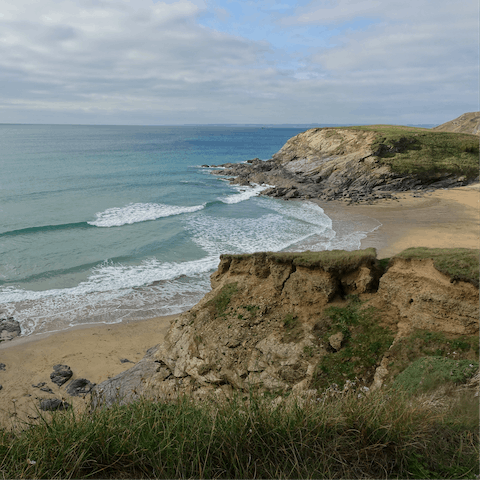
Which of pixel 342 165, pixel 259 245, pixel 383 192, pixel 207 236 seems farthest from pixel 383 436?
pixel 342 165

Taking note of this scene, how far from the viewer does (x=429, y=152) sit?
49.2 meters

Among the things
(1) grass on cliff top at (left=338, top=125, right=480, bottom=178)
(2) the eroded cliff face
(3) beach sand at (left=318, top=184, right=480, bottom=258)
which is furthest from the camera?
(1) grass on cliff top at (left=338, top=125, right=480, bottom=178)

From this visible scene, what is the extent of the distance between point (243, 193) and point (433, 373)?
4070 cm

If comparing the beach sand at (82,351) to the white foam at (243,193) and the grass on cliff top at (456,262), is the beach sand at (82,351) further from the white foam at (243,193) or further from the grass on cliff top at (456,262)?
the white foam at (243,193)

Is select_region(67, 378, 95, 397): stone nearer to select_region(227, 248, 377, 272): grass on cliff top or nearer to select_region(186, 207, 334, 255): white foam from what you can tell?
select_region(227, 248, 377, 272): grass on cliff top

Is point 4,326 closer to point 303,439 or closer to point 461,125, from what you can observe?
point 303,439

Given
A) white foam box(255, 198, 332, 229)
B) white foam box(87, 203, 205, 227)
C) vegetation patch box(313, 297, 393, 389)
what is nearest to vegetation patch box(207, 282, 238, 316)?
vegetation patch box(313, 297, 393, 389)

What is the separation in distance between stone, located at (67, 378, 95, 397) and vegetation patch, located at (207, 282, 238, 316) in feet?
18.0

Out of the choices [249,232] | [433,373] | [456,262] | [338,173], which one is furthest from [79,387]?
[338,173]

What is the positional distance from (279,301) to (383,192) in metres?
37.4

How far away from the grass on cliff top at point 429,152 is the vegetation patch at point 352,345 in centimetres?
4183

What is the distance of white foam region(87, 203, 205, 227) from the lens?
30.2 meters

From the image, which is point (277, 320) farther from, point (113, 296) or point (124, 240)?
point (124, 240)

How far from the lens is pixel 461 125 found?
87812mm
